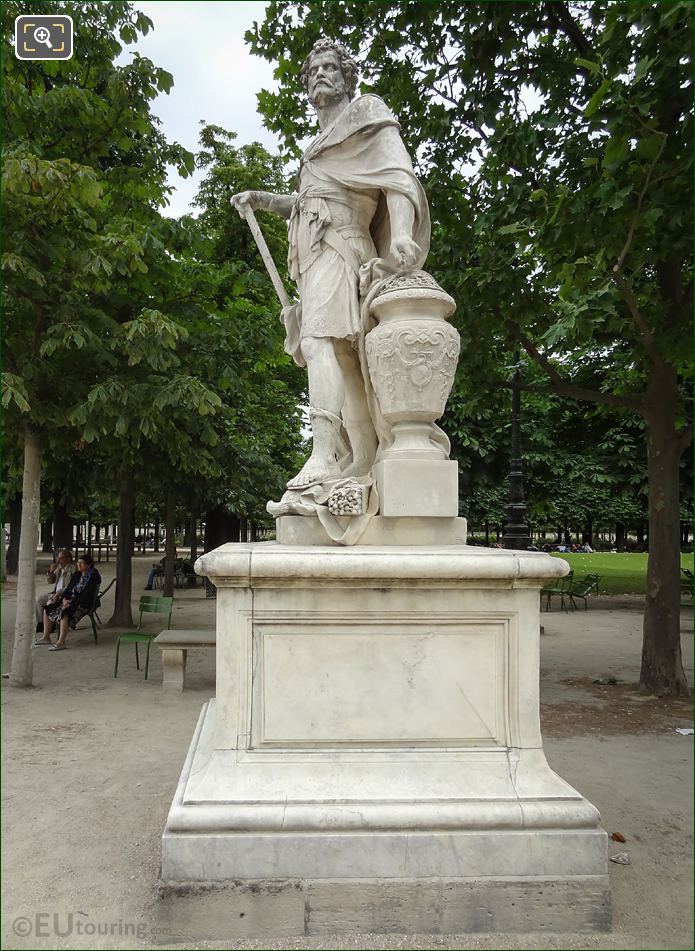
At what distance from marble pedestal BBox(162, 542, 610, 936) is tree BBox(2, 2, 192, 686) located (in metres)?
4.51

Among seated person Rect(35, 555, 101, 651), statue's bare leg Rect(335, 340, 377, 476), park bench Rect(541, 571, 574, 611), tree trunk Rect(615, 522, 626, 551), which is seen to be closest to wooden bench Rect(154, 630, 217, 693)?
seated person Rect(35, 555, 101, 651)

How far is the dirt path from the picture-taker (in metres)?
2.87

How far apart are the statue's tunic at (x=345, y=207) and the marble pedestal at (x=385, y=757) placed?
4.84ft

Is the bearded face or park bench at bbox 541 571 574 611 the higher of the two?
the bearded face

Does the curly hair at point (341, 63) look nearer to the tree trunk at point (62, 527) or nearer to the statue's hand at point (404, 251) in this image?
the statue's hand at point (404, 251)

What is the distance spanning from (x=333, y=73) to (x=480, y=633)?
331 centimetres

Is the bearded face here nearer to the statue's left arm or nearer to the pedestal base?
the statue's left arm

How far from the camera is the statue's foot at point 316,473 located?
376 centimetres

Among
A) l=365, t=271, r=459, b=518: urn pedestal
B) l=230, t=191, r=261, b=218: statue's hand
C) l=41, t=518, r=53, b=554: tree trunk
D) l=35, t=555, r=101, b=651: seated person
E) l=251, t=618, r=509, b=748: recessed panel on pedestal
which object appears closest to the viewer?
l=251, t=618, r=509, b=748: recessed panel on pedestal

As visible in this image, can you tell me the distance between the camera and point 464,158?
865 cm

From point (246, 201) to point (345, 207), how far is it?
91 cm

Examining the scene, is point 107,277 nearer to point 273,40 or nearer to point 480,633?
point 273,40

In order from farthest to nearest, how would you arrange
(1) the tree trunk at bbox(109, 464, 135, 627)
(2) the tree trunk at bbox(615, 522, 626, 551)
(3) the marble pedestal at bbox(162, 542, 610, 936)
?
(2) the tree trunk at bbox(615, 522, 626, 551) → (1) the tree trunk at bbox(109, 464, 135, 627) → (3) the marble pedestal at bbox(162, 542, 610, 936)

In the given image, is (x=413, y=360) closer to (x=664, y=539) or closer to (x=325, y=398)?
(x=325, y=398)
